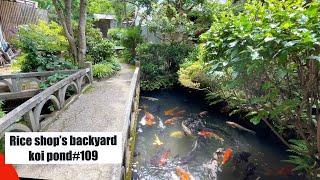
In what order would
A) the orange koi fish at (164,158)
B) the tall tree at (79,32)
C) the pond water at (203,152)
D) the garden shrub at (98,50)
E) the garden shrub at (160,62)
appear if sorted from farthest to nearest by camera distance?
the garden shrub at (160,62), the garden shrub at (98,50), the tall tree at (79,32), the orange koi fish at (164,158), the pond water at (203,152)

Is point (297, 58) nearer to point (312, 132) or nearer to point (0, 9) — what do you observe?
point (312, 132)

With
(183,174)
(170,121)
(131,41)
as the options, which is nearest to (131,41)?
(131,41)

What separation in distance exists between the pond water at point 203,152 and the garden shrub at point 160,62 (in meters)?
3.73

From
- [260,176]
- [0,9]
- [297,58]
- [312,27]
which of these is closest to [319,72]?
[297,58]

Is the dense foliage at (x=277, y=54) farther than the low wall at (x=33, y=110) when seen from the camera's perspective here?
No

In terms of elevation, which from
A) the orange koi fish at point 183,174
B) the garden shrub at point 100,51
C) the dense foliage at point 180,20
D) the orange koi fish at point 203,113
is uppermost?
the dense foliage at point 180,20

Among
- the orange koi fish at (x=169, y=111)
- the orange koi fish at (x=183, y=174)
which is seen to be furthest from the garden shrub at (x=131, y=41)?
the orange koi fish at (x=183, y=174)

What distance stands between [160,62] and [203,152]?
781cm

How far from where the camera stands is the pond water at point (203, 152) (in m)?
6.83

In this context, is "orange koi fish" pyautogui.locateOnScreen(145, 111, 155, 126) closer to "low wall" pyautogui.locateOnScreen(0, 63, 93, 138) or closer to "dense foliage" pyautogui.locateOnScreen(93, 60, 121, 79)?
"low wall" pyautogui.locateOnScreen(0, 63, 93, 138)

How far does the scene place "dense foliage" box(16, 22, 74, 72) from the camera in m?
10.3

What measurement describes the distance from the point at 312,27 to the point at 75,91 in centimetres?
760

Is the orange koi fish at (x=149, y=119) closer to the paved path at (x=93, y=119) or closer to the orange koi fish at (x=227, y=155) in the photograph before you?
the paved path at (x=93, y=119)

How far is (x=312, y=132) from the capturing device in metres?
4.30
